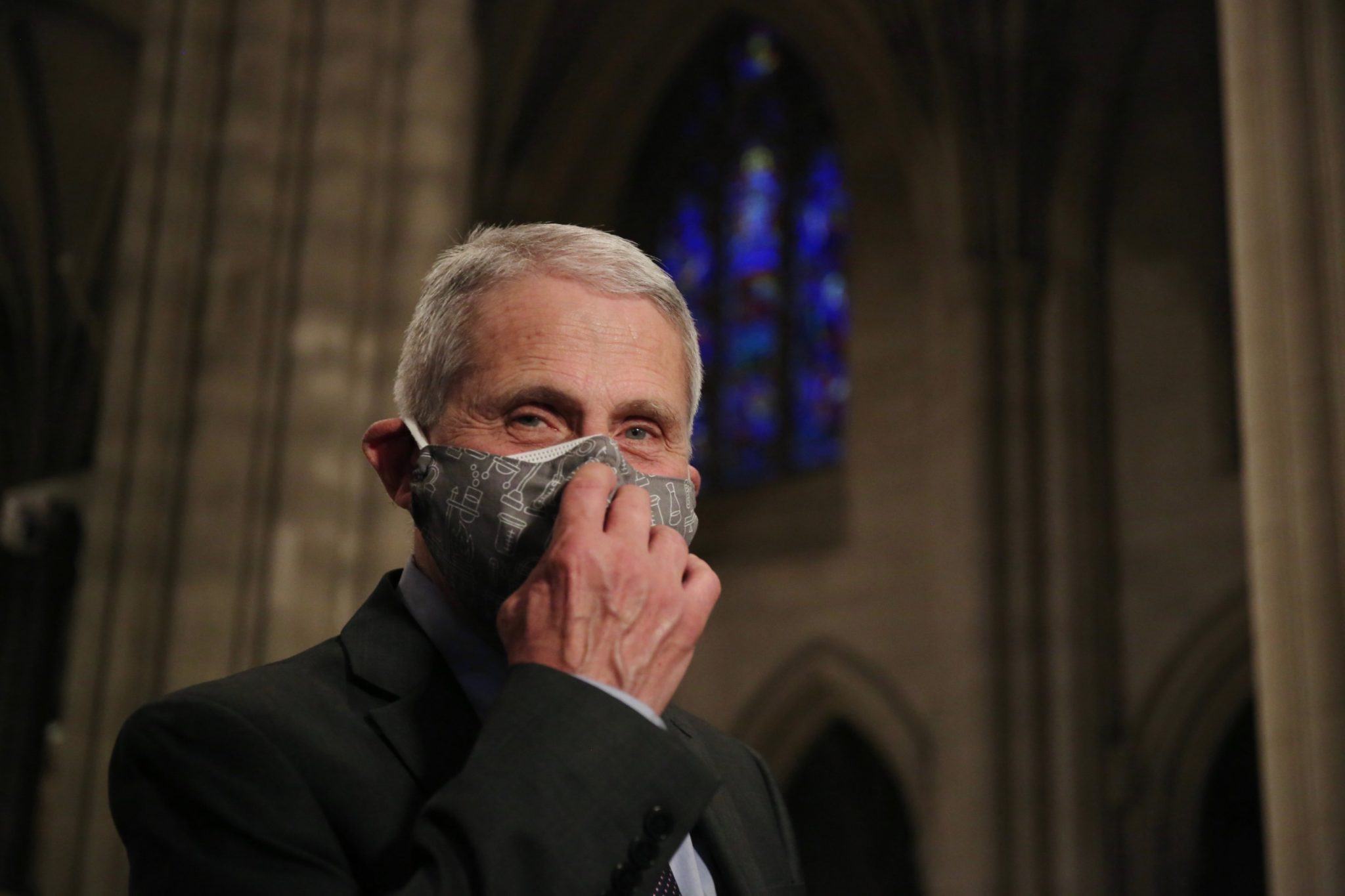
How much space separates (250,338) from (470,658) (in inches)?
165

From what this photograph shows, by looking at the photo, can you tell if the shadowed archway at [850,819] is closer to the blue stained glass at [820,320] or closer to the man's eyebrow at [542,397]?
the blue stained glass at [820,320]

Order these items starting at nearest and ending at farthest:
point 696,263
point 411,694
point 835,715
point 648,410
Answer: point 411,694 < point 648,410 < point 835,715 < point 696,263

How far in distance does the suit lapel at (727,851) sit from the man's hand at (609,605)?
225 mm

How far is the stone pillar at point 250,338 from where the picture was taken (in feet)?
16.5

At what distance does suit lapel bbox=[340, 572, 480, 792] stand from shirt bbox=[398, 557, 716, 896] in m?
0.01

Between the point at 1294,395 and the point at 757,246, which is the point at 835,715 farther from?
the point at 1294,395

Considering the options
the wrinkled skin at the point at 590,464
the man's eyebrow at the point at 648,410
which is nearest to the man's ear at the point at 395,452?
the wrinkled skin at the point at 590,464

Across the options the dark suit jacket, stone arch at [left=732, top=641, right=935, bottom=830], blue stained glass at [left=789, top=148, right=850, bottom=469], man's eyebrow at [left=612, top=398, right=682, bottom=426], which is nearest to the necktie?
the dark suit jacket

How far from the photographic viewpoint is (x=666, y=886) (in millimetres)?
1270

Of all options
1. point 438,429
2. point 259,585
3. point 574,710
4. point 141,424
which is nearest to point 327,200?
point 141,424

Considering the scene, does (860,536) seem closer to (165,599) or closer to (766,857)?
(165,599)

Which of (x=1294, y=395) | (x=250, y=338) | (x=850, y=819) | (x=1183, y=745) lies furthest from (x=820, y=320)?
(x=1294, y=395)

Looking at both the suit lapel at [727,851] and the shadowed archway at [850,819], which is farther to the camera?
the shadowed archway at [850,819]

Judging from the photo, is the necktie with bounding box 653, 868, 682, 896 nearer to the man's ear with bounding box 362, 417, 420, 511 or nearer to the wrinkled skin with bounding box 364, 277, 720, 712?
the wrinkled skin with bounding box 364, 277, 720, 712
